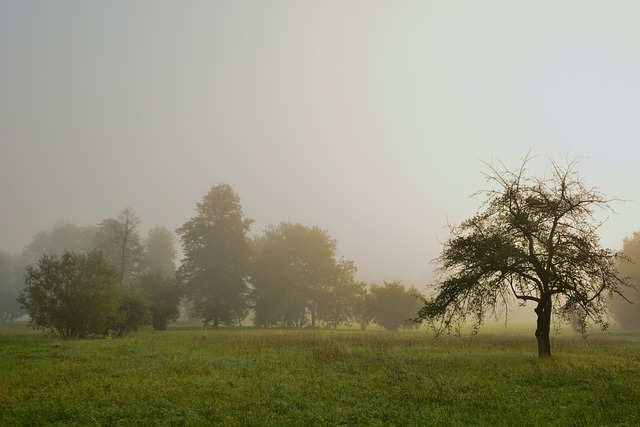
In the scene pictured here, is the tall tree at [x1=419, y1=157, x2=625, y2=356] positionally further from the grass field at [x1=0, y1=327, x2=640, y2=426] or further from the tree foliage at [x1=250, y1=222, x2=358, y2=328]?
the tree foliage at [x1=250, y1=222, x2=358, y2=328]

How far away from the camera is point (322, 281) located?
6469 centimetres

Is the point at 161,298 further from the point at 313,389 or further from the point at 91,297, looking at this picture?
the point at 313,389

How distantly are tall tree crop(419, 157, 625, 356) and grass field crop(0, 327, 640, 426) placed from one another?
2989 mm

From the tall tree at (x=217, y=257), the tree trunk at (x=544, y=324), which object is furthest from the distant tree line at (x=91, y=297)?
the tree trunk at (x=544, y=324)

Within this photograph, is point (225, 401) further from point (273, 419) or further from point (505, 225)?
point (505, 225)

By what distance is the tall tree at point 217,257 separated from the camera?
179 feet

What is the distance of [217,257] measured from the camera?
185ft

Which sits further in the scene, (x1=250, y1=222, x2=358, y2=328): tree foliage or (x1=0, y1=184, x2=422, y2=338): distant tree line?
(x1=250, y1=222, x2=358, y2=328): tree foliage

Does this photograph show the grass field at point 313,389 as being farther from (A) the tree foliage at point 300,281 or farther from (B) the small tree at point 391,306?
(A) the tree foliage at point 300,281

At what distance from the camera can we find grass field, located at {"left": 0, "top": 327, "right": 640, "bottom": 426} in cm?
1141

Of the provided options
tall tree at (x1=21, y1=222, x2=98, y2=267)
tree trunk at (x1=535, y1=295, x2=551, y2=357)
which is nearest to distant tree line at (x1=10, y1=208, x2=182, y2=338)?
tree trunk at (x1=535, y1=295, x2=551, y2=357)

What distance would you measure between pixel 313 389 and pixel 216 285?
42.4 meters

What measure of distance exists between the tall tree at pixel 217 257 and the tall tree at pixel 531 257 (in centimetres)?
3811

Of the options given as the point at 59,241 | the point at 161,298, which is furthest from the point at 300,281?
the point at 59,241
